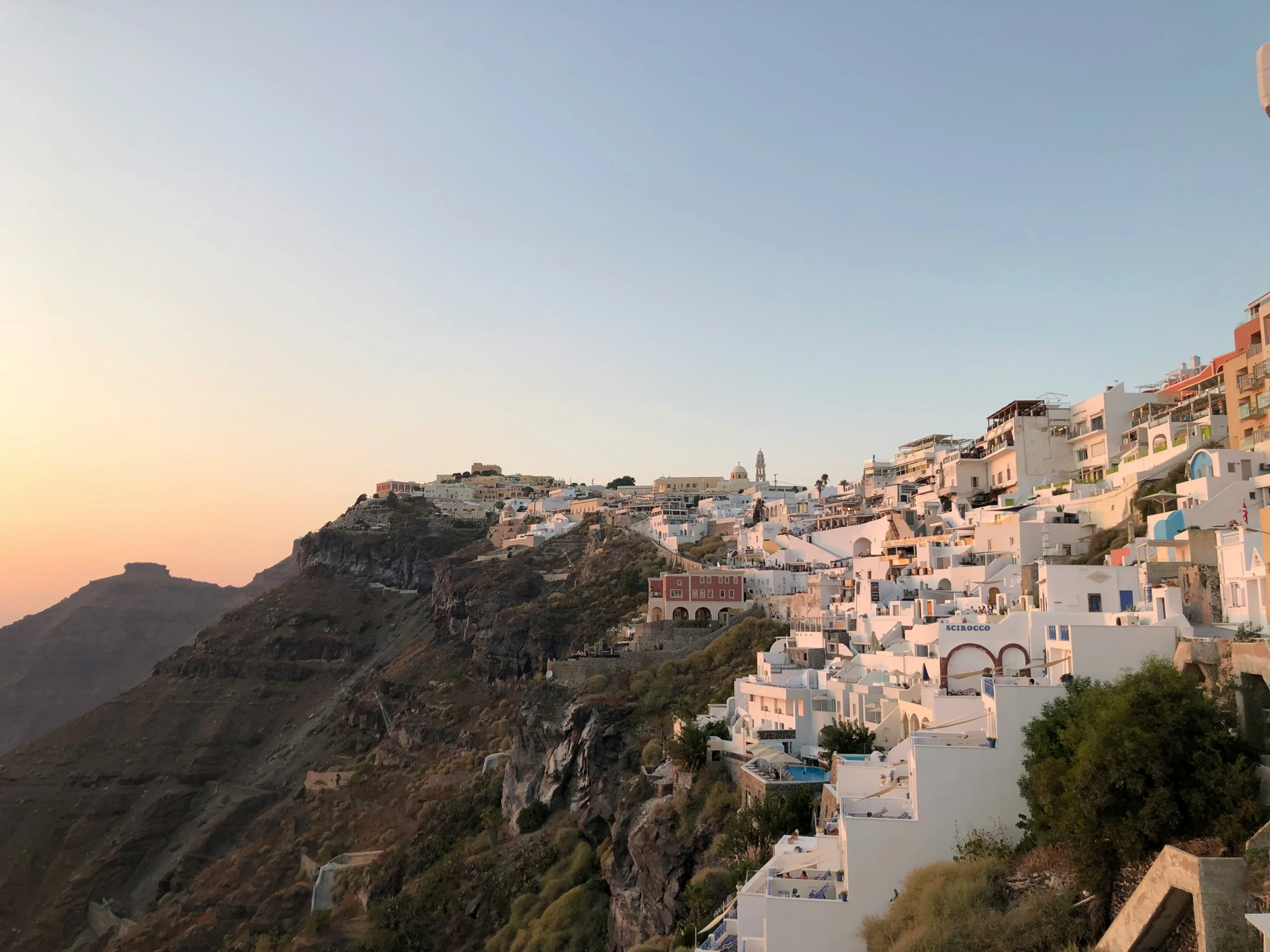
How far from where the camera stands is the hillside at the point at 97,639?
127312mm

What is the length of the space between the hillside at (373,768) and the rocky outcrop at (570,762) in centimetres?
10

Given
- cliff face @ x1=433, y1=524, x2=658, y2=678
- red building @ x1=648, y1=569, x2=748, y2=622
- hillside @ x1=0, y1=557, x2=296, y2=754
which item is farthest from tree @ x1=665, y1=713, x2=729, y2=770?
hillside @ x1=0, y1=557, x2=296, y2=754

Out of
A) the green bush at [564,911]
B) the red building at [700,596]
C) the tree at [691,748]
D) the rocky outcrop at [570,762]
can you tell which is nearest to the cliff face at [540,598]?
the red building at [700,596]

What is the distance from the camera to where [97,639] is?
463 ft

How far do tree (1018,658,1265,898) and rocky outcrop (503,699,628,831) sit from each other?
23.5 metres

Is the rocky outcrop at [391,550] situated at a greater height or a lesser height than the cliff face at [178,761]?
greater

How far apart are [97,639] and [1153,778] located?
156 metres

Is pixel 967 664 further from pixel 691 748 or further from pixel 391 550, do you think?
pixel 391 550

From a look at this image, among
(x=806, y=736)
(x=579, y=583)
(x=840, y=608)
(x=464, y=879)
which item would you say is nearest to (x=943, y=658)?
(x=806, y=736)

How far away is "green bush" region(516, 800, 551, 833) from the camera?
37.5 m

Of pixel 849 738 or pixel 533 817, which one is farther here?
pixel 533 817

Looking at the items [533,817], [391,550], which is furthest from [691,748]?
[391,550]

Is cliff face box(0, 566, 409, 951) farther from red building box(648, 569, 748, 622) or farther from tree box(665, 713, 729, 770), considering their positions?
tree box(665, 713, 729, 770)

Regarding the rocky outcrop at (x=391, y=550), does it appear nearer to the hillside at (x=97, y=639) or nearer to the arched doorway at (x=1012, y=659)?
→ the hillside at (x=97, y=639)
